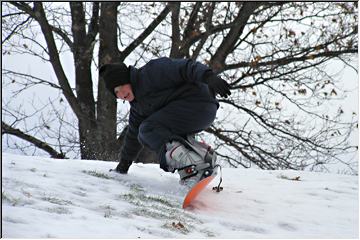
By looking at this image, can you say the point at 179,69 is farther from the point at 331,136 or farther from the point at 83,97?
the point at 331,136

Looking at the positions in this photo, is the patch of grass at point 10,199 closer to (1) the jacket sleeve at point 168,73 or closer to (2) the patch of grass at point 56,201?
(2) the patch of grass at point 56,201

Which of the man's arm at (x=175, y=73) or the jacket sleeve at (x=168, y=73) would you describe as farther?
the jacket sleeve at (x=168, y=73)

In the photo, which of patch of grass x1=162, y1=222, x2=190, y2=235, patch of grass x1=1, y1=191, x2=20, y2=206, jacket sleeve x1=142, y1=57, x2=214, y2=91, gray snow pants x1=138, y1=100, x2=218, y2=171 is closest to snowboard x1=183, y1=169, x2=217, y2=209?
gray snow pants x1=138, y1=100, x2=218, y2=171

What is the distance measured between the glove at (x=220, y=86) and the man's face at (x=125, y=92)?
0.92 meters

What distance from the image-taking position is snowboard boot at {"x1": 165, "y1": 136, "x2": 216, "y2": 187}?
3541mm

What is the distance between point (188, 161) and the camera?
11.6ft

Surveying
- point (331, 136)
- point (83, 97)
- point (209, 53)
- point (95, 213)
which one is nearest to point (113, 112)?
point (83, 97)

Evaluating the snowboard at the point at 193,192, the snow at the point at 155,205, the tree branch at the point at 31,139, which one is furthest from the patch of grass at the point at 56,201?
the tree branch at the point at 31,139

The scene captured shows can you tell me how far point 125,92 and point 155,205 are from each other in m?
1.10

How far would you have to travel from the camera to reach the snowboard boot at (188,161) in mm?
3541

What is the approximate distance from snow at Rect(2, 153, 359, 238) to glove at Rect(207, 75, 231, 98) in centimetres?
86

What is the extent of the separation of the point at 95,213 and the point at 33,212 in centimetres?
40

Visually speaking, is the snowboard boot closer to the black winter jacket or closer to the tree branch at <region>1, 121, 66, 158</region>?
the black winter jacket

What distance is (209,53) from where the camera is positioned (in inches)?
399
